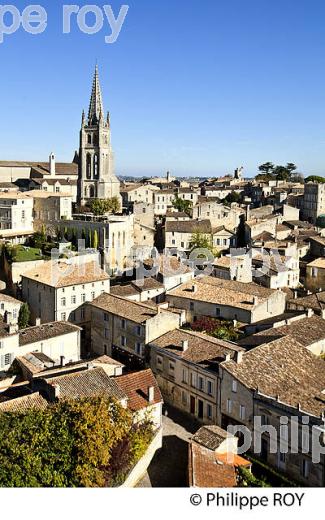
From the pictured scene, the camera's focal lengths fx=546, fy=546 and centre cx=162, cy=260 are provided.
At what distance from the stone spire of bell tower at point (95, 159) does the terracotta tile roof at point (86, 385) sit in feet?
133

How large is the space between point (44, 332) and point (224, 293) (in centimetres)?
1301

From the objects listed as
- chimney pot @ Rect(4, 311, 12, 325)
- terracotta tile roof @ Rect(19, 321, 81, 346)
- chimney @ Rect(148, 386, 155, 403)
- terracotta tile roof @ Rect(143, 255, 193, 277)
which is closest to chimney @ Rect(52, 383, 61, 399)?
Result: chimney @ Rect(148, 386, 155, 403)

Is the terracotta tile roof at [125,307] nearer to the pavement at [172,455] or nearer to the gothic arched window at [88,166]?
the pavement at [172,455]

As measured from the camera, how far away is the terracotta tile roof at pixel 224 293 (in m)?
37.5

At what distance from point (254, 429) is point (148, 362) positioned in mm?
9082

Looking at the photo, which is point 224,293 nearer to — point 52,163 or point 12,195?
point 12,195

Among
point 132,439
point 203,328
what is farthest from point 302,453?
point 203,328

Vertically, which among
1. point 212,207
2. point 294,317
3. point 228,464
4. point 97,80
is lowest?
point 228,464

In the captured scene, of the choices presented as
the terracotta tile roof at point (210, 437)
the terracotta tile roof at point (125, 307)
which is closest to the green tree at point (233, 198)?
the terracotta tile roof at point (125, 307)

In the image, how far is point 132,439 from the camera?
22.7 meters

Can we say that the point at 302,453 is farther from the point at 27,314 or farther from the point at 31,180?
the point at 31,180

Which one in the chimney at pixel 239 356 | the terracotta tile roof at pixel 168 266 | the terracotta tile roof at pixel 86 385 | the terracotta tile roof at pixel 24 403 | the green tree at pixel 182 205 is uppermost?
the green tree at pixel 182 205

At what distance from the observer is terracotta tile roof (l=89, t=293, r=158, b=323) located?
3406cm

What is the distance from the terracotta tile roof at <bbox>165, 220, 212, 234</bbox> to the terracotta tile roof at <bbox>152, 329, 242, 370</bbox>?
2768 cm
